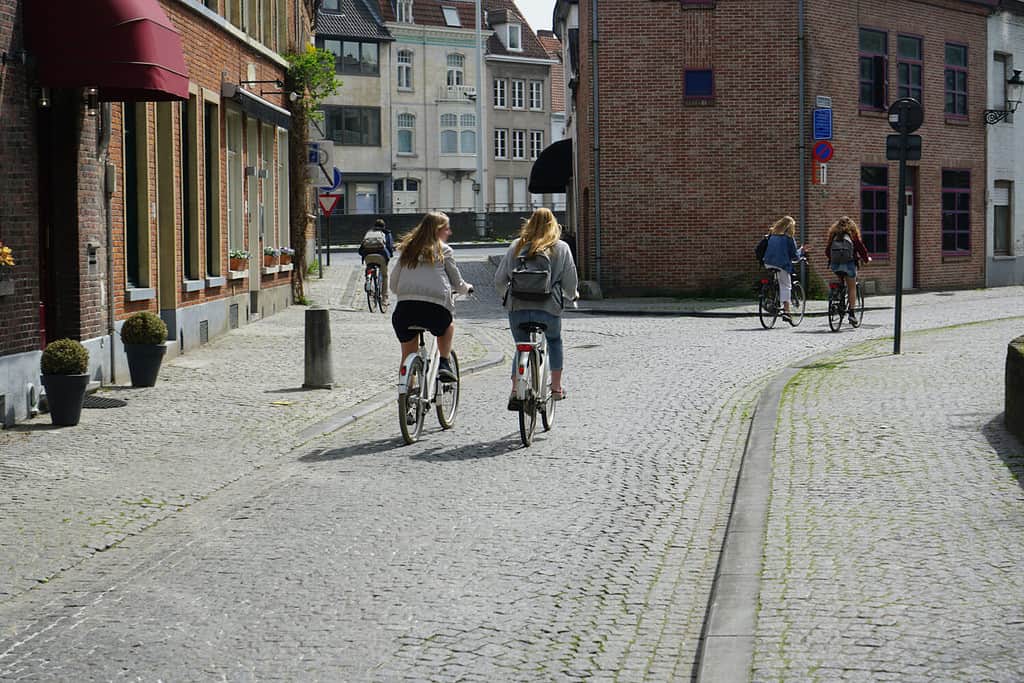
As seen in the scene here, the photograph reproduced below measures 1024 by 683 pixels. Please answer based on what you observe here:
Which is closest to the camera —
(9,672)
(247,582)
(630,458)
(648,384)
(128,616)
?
(9,672)

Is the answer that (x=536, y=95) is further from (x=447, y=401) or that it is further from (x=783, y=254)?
(x=447, y=401)

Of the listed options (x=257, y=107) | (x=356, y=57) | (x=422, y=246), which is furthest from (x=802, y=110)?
(x=356, y=57)

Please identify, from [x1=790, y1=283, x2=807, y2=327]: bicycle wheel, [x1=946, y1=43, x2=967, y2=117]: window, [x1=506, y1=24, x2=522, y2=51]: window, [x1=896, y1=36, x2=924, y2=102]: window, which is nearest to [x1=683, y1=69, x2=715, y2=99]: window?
[x1=896, y1=36, x2=924, y2=102]: window

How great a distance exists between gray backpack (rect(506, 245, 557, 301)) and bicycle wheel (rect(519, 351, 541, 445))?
43cm

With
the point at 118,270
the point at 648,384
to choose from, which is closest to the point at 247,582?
the point at 648,384

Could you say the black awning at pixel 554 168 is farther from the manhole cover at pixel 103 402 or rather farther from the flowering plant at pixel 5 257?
the flowering plant at pixel 5 257

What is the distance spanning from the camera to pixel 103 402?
1299 centimetres

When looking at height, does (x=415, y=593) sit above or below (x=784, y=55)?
below

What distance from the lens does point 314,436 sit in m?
11.3

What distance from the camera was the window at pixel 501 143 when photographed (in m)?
78.7

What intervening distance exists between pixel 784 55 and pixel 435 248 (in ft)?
69.4

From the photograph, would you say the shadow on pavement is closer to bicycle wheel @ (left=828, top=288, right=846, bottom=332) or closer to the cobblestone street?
the cobblestone street

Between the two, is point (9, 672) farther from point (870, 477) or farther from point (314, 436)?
point (314, 436)

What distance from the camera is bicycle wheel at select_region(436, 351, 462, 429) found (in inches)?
444
